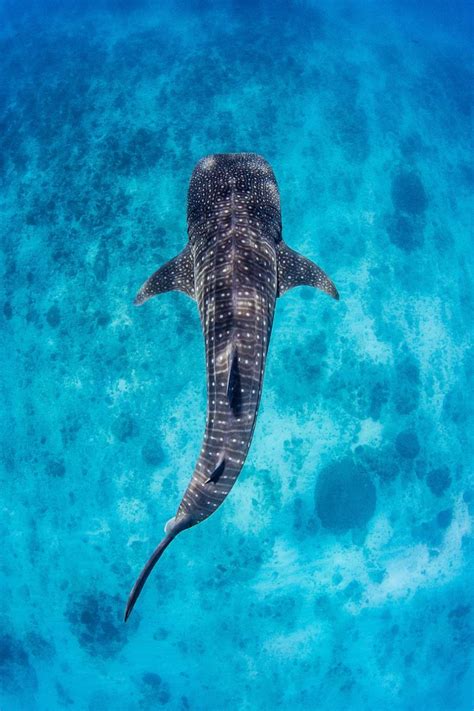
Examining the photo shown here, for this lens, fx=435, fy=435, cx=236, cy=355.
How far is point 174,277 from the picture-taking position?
20.9ft

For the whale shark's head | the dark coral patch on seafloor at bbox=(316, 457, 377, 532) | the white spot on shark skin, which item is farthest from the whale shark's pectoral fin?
the dark coral patch on seafloor at bbox=(316, 457, 377, 532)

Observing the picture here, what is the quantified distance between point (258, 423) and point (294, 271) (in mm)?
4651

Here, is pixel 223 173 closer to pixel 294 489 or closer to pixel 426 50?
pixel 294 489

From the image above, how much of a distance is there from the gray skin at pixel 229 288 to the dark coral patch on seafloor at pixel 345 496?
208 inches

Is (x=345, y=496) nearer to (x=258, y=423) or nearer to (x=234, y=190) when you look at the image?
(x=258, y=423)

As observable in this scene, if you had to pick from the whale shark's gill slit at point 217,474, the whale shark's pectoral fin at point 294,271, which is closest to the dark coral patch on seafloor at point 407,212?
the whale shark's pectoral fin at point 294,271

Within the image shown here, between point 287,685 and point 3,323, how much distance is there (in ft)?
36.9

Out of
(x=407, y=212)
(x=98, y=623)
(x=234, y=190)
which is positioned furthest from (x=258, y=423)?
(x=407, y=212)

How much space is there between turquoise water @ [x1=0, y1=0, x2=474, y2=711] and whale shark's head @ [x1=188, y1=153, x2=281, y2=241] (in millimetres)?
3901

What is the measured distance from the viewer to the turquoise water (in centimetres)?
1004

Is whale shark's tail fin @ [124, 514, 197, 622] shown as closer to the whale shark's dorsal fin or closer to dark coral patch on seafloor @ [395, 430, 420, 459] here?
the whale shark's dorsal fin

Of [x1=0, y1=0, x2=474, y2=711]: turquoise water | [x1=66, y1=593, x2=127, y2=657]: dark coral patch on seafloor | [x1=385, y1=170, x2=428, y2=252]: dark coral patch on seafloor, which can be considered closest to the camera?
[x1=0, y1=0, x2=474, y2=711]: turquoise water

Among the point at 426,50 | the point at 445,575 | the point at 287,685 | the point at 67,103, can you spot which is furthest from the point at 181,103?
the point at 287,685

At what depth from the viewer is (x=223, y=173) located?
19.7ft
